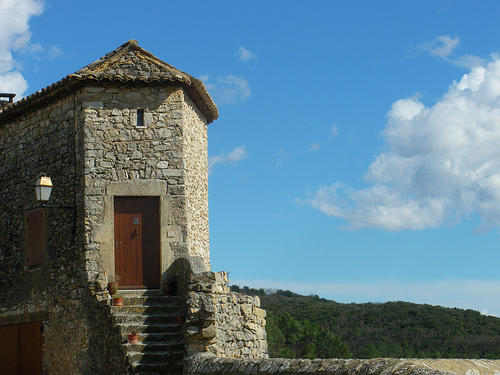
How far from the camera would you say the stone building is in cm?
1225

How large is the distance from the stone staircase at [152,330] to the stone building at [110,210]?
0.05 m

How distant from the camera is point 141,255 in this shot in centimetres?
1266

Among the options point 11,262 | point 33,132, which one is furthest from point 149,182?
point 11,262

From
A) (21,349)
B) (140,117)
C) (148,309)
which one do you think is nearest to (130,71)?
(140,117)

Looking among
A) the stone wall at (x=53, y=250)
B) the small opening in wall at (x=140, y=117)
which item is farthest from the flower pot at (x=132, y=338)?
the small opening in wall at (x=140, y=117)

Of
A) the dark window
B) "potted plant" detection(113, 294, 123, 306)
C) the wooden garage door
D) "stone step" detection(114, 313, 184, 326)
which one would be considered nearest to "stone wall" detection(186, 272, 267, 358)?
"stone step" detection(114, 313, 184, 326)

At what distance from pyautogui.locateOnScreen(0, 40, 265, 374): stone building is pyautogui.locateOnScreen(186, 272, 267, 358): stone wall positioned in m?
0.08

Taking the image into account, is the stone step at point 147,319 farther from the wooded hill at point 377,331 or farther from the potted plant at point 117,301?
the wooded hill at point 377,331

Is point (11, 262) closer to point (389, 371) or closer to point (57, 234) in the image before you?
point (57, 234)

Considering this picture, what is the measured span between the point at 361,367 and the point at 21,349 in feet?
33.8

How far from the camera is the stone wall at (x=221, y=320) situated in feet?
34.2

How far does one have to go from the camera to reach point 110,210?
12.5m

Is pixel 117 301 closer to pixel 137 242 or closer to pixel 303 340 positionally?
pixel 137 242

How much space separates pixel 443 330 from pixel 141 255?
31.3 meters
